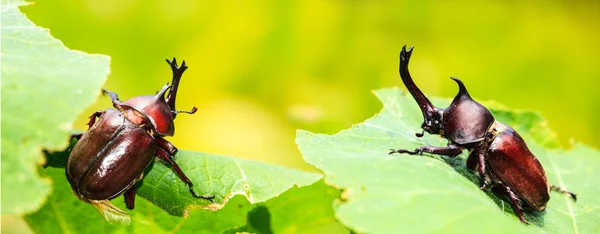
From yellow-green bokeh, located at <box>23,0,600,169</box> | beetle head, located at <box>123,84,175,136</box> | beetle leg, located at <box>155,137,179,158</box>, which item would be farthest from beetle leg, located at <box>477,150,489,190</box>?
yellow-green bokeh, located at <box>23,0,600,169</box>

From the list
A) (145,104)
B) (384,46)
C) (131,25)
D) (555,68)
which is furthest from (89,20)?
(555,68)

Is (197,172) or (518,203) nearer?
(518,203)

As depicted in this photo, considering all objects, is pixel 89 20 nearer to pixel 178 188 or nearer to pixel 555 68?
pixel 178 188

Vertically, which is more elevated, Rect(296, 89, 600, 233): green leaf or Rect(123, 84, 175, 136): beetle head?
Rect(296, 89, 600, 233): green leaf

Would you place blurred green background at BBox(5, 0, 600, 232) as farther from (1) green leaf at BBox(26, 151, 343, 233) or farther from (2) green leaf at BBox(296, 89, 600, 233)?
(1) green leaf at BBox(26, 151, 343, 233)

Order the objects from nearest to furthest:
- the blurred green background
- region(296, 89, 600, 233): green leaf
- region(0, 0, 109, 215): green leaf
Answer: region(0, 0, 109, 215): green leaf → region(296, 89, 600, 233): green leaf → the blurred green background

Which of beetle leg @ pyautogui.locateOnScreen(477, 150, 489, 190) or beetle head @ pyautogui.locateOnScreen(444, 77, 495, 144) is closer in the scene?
beetle leg @ pyautogui.locateOnScreen(477, 150, 489, 190)

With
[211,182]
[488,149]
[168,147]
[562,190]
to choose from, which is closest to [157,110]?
A: [168,147]
